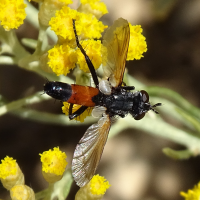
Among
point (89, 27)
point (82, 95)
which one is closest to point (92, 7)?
point (89, 27)

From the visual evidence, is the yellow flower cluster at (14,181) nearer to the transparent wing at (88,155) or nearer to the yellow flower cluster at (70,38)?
the transparent wing at (88,155)

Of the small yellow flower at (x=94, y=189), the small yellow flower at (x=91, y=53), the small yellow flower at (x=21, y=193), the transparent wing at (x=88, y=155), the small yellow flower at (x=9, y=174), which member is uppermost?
the small yellow flower at (x=91, y=53)

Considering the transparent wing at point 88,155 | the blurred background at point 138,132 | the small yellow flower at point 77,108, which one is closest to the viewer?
the transparent wing at point 88,155

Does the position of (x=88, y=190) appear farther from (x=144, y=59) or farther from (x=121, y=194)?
(x=144, y=59)

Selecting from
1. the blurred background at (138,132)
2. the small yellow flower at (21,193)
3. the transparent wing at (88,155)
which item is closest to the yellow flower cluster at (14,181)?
the small yellow flower at (21,193)

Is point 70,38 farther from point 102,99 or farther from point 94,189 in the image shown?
point 94,189

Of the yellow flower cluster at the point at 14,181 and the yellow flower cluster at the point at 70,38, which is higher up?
the yellow flower cluster at the point at 70,38
